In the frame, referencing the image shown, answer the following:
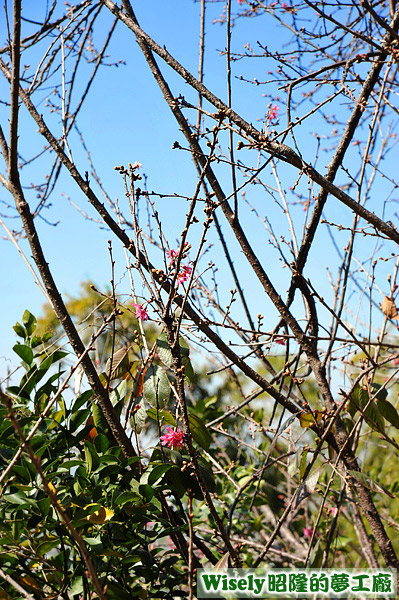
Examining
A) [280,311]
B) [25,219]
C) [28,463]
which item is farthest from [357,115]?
[28,463]

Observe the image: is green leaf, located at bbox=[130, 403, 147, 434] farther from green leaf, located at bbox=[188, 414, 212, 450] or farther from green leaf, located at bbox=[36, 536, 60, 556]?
green leaf, located at bbox=[36, 536, 60, 556]

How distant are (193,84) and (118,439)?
0.85 meters

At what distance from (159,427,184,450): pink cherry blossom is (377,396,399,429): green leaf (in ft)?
1.48

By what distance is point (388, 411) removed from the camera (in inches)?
49.8

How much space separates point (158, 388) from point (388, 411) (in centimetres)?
52

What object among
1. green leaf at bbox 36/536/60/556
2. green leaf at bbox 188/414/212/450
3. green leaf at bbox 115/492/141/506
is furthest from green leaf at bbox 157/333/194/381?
green leaf at bbox 36/536/60/556

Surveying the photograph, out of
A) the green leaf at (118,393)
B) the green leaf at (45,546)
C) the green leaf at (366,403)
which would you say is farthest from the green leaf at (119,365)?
the green leaf at (366,403)

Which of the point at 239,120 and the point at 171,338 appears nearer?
the point at 171,338

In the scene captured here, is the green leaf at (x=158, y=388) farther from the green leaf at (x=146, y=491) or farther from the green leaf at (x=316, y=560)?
the green leaf at (x=316, y=560)

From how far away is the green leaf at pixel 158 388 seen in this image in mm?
1139

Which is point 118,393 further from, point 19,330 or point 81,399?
point 19,330

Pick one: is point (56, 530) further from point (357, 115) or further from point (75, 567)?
point (357, 115)

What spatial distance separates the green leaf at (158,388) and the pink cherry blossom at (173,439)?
0.24ft

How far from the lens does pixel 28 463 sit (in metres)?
0.98
